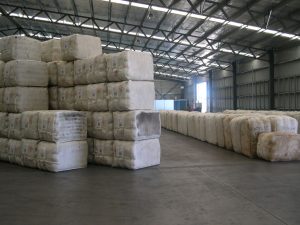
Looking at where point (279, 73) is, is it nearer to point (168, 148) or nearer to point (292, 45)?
point (292, 45)

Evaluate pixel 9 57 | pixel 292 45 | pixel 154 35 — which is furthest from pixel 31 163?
pixel 292 45

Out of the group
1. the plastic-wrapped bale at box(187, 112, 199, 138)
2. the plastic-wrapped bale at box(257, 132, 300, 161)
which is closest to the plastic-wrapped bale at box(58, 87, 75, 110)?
the plastic-wrapped bale at box(257, 132, 300, 161)

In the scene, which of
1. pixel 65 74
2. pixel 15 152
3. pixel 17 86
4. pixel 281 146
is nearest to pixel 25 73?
pixel 17 86

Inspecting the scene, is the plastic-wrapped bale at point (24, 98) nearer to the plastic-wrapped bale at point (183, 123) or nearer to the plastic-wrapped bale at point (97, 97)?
the plastic-wrapped bale at point (97, 97)

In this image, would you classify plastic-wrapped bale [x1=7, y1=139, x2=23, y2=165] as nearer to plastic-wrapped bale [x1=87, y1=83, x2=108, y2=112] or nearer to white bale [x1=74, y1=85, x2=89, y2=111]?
white bale [x1=74, y1=85, x2=89, y2=111]

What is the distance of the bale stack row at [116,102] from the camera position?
22.6ft

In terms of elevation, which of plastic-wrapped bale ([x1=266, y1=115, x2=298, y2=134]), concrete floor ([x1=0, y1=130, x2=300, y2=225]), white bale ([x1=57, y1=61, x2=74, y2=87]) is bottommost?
concrete floor ([x1=0, y1=130, x2=300, y2=225])

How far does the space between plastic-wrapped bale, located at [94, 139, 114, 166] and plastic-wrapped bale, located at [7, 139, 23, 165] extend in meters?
1.66

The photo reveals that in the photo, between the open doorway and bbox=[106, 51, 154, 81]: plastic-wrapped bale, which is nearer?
bbox=[106, 51, 154, 81]: plastic-wrapped bale

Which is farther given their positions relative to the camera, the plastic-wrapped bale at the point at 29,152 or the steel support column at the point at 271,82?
the steel support column at the point at 271,82

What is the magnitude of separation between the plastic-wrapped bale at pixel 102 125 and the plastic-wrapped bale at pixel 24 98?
1602 mm

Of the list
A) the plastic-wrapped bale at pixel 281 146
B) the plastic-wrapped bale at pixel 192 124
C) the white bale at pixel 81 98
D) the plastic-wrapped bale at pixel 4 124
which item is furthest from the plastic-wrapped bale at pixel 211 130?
the plastic-wrapped bale at pixel 4 124

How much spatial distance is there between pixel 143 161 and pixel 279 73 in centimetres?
1635

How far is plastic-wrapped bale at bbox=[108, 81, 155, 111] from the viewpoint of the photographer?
687 cm
